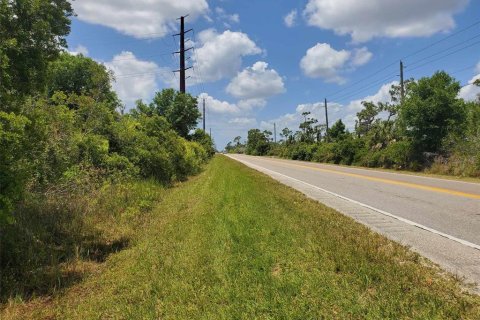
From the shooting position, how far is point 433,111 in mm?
25922

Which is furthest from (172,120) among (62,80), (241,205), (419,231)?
(419,231)

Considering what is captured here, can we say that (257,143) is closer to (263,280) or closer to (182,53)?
(182,53)

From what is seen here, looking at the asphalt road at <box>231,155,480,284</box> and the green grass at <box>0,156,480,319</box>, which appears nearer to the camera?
the green grass at <box>0,156,480,319</box>

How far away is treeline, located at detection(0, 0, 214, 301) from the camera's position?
555cm

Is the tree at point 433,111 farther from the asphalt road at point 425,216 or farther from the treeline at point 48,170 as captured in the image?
the treeline at point 48,170

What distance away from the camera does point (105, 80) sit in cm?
1738

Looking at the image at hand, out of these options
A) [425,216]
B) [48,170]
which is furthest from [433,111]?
[48,170]

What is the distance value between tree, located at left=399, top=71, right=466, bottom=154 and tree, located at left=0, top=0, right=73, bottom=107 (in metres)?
24.0

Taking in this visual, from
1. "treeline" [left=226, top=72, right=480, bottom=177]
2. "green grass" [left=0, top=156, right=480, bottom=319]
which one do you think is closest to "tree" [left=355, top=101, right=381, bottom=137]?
"treeline" [left=226, top=72, right=480, bottom=177]

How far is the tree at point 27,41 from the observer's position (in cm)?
656

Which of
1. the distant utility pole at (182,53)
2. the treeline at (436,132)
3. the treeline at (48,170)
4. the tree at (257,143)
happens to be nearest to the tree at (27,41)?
the treeline at (48,170)

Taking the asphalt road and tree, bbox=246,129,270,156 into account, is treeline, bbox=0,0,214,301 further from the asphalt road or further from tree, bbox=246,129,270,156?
tree, bbox=246,129,270,156

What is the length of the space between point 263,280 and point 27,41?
222 inches

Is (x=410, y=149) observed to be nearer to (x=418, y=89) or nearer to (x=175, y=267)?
(x=418, y=89)
